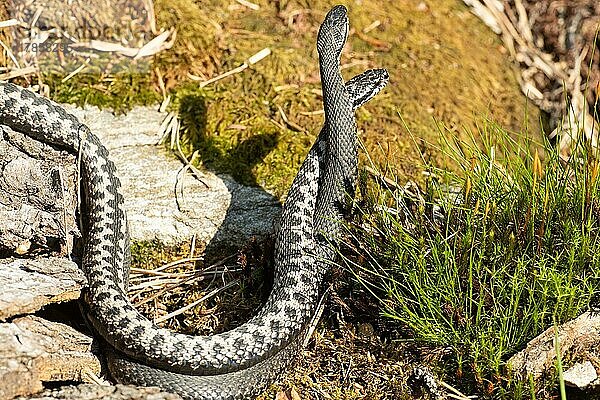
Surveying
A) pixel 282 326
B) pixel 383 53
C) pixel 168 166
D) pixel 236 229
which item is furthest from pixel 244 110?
pixel 282 326

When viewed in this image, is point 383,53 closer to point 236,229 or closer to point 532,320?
point 236,229

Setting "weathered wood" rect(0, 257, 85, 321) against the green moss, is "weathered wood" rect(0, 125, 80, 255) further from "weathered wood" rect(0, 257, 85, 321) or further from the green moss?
the green moss

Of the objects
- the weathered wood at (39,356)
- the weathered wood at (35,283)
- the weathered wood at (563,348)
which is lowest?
the weathered wood at (563,348)

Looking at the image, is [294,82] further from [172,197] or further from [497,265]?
[497,265]

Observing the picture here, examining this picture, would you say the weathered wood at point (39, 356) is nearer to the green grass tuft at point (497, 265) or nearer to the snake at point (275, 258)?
the snake at point (275, 258)

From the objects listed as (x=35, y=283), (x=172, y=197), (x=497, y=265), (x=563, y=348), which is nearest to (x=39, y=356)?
(x=35, y=283)

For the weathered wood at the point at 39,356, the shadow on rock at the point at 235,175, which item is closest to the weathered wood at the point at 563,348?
the shadow on rock at the point at 235,175

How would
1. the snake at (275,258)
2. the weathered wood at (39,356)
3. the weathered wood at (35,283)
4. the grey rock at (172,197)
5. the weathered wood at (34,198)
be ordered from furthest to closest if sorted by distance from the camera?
the grey rock at (172,197)
the weathered wood at (34,198)
the snake at (275,258)
the weathered wood at (35,283)
the weathered wood at (39,356)
